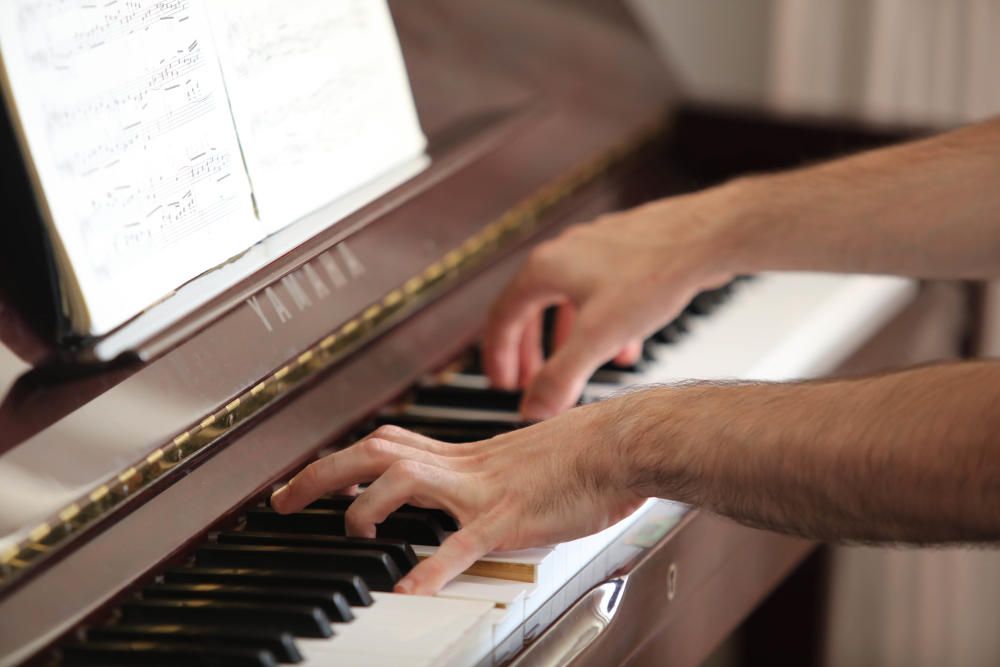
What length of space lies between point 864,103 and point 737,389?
5.16 feet

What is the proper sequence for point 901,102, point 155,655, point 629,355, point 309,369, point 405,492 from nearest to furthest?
point 155,655, point 405,492, point 309,369, point 629,355, point 901,102

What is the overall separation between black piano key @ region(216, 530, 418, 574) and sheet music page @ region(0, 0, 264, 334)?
Result: 20 cm

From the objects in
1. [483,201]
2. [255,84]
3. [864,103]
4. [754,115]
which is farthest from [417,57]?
[864,103]

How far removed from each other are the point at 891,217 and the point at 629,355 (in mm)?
333

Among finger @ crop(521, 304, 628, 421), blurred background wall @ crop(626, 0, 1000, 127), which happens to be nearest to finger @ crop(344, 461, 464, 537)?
finger @ crop(521, 304, 628, 421)

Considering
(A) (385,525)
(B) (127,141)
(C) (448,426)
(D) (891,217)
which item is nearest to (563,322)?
(C) (448,426)

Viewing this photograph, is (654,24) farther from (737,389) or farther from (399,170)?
(737,389)

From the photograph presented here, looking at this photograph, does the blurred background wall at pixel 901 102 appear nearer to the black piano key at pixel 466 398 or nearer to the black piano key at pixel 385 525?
the black piano key at pixel 466 398

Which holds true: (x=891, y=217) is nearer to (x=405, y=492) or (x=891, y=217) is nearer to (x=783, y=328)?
(x=783, y=328)

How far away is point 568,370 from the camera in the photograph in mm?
1346

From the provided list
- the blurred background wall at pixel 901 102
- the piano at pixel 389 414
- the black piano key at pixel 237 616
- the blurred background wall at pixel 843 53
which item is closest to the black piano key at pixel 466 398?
the piano at pixel 389 414

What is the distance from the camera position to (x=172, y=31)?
1.12 metres

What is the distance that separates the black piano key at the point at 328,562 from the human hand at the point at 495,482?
2cm

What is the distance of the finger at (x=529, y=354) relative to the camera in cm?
146
